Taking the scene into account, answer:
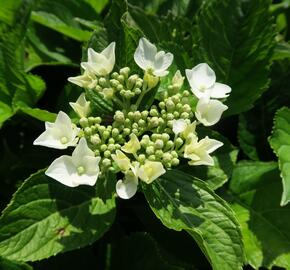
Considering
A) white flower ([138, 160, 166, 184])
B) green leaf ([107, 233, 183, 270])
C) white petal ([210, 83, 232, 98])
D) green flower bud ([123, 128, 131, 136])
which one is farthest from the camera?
green leaf ([107, 233, 183, 270])

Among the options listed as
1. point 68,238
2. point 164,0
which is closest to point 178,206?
point 68,238

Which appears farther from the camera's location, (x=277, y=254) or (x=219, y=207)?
(x=277, y=254)

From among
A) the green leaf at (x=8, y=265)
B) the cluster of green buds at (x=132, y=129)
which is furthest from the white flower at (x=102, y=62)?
the green leaf at (x=8, y=265)

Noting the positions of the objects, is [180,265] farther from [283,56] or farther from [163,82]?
[283,56]

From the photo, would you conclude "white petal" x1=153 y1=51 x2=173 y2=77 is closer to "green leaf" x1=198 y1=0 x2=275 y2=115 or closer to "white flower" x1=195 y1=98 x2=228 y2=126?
"white flower" x1=195 y1=98 x2=228 y2=126

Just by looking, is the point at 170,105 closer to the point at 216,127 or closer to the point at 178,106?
the point at 178,106

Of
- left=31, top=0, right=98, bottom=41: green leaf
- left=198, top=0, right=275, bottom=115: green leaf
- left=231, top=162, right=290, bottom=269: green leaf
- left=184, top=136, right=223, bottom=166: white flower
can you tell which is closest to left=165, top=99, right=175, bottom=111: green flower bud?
left=184, top=136, right=223, bottom=166: white flower
